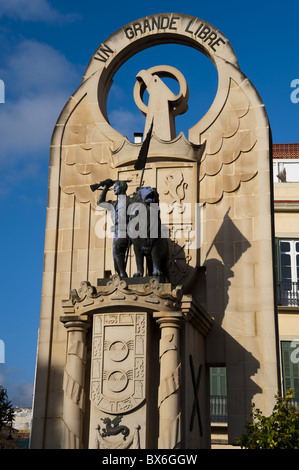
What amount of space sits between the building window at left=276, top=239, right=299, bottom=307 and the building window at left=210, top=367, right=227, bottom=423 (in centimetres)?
408

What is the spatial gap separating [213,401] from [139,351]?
594 inches

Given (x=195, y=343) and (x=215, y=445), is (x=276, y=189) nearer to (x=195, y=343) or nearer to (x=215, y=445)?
(x=215, y=445)

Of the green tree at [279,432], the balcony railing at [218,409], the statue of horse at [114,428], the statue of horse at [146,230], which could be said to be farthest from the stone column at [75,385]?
the balcony railing at [218,409]

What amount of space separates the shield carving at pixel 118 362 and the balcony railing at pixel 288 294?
600 inches

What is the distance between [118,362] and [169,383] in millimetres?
1310

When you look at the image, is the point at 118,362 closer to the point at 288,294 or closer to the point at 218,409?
the point at 218,409

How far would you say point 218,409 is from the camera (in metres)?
31.1

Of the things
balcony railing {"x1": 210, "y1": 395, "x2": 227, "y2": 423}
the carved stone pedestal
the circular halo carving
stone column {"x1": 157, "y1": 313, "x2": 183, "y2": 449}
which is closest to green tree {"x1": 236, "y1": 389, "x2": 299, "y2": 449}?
stone column {"x1": 157, "y1": 313, "x2": 183, "y2": 449}

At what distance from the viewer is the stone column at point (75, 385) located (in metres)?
17.7

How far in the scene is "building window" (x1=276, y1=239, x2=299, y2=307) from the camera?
104ft

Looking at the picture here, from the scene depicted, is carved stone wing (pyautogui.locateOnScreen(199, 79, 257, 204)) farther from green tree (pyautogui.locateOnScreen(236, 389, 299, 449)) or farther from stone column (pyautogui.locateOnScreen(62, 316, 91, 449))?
green tree (pyautogui.locateOnScreen(236, 389, 299, 449))

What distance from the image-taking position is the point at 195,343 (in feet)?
63.0

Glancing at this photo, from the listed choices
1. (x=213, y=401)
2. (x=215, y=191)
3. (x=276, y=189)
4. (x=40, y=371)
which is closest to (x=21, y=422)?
(x=213, y=401)

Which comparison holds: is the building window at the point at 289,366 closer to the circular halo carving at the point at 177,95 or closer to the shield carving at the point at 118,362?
the circular halo carving at the point at 177,95
